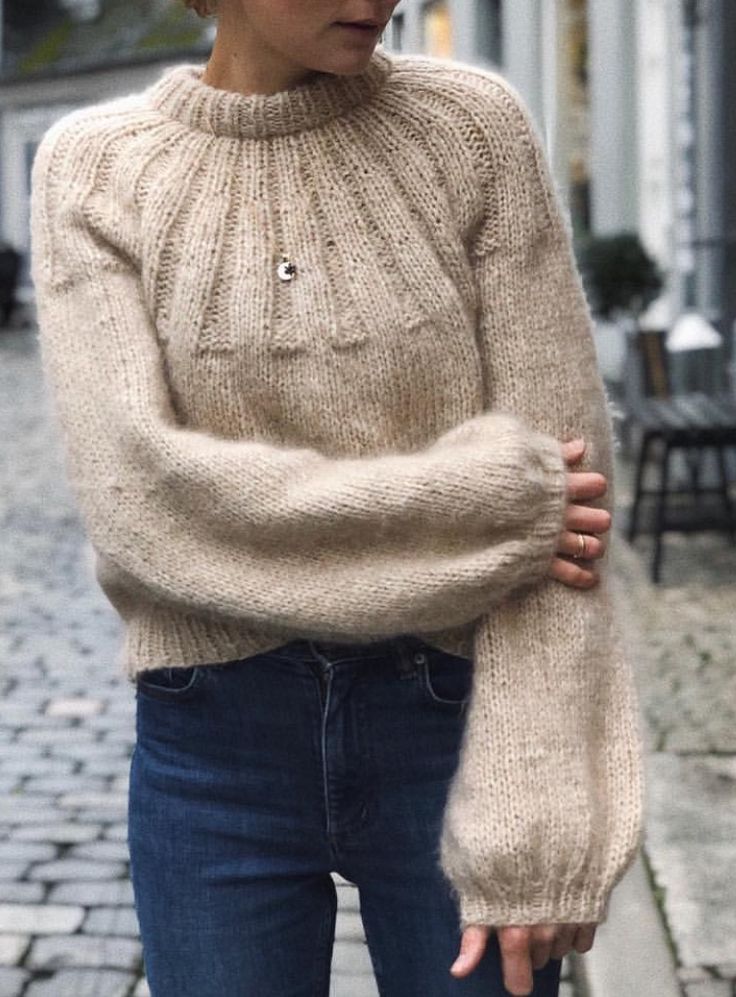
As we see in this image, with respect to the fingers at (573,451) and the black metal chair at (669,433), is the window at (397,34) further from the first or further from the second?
the black metal chair at (669,433)

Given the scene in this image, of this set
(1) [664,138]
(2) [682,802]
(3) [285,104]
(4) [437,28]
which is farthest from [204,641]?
(1) [664,138]

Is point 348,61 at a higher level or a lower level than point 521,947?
higher

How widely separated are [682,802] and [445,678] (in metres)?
3.01

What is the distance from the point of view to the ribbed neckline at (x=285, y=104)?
1878mm

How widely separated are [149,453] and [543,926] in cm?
66

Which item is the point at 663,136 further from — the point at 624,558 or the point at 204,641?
the point at 204,641

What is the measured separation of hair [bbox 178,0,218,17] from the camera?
75.8 inches

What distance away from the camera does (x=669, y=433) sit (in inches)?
303

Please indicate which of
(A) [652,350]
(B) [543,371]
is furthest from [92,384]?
(A) [652,350]

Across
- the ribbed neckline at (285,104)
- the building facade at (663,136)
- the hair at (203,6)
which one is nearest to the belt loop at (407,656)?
the ribbed neckline at (285,104)

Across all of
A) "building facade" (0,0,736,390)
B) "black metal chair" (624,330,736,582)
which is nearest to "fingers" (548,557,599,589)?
"black metal chair" (624,330,736,582)

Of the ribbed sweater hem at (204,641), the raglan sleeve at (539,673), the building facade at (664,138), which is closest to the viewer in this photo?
the raglan sleeve at (539,673)

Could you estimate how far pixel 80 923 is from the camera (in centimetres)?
398

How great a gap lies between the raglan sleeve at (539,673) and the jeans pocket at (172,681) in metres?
0.32
